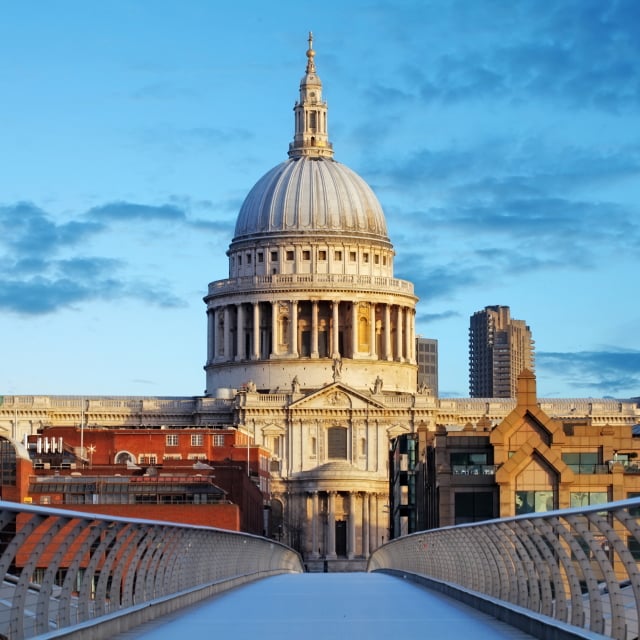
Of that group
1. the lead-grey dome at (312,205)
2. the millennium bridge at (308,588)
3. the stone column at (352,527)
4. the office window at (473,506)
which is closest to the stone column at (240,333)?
the lead-grey dome at (312,205)

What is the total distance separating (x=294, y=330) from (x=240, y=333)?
5.30 m

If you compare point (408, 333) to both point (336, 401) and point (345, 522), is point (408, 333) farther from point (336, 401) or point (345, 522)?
point (345, 522)

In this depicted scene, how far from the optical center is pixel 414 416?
172 m

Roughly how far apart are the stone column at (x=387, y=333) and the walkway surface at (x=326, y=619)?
5703 inches

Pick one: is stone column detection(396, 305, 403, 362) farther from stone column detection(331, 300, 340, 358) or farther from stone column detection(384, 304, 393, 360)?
stone column detection(331, 300, 340, 358)

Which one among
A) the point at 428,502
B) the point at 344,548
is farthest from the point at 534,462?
the point at 344,548

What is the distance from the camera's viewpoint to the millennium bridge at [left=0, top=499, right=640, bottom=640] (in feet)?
67.4

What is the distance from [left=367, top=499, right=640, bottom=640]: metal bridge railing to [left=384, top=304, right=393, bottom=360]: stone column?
147m

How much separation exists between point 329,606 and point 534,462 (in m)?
45.6

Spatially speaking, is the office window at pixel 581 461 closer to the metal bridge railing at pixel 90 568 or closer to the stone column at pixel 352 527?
the metal bridge railing at pixel 90 568

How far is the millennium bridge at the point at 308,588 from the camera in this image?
2055 centimetres

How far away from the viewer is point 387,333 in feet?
602

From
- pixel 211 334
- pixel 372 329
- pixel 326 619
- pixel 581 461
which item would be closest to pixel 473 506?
pixel 581 461

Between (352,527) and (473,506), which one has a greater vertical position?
(352,527)
